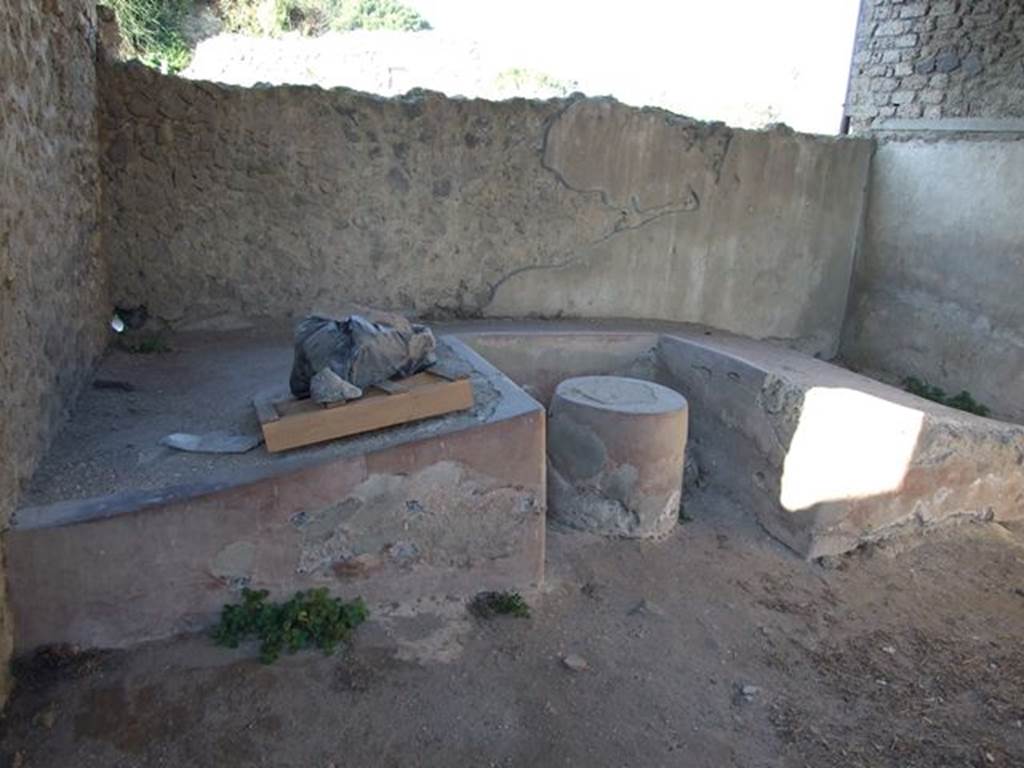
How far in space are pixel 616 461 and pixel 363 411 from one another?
158 cm

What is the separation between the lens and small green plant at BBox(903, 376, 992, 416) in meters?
5.39

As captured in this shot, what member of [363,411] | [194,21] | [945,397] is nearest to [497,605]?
[363,411]

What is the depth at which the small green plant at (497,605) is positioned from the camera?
115 inches

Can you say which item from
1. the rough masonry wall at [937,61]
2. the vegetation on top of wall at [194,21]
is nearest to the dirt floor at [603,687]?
the rough masonry wall at [937,61]

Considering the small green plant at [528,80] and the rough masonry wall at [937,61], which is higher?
the small green plant at [528,80]

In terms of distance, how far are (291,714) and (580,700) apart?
3.15ft

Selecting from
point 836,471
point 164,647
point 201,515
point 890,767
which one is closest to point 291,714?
point 164,647

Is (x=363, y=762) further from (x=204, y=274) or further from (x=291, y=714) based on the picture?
(x=204, y=274)

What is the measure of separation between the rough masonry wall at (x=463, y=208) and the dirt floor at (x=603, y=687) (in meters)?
2.34

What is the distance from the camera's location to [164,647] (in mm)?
2473

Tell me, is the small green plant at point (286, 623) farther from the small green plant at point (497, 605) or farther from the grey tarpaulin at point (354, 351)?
the grey tarpaulin at point (354, 351)

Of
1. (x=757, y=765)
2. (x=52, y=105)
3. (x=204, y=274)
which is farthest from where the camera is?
(x=204, y=274)

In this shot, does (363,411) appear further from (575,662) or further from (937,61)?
(937,61)

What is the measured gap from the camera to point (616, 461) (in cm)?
382
